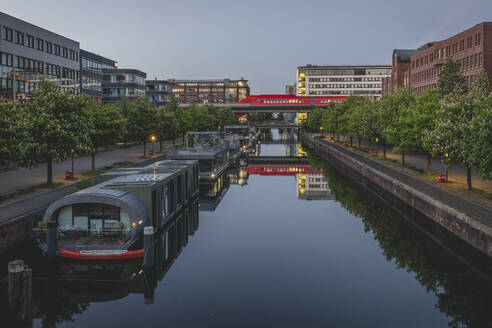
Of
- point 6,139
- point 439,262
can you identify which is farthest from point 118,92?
point 439,262

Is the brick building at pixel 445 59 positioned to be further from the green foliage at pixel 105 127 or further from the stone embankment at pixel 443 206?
the green foliage at pixel 105 127

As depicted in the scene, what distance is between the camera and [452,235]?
25.9 meters

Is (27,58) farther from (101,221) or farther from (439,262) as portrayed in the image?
(439,262)

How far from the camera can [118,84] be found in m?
122

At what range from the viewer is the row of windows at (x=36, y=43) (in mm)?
64688

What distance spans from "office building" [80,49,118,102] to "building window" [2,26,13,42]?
30.0 metres

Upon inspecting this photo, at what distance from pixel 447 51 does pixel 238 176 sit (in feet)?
195

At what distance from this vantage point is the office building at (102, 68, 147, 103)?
12138 centimetres

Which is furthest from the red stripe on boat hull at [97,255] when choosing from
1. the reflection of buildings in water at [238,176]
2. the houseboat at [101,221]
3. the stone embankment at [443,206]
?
the reflection of buildings in water at [238,176]

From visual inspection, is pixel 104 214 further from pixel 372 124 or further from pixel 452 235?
pixel 372 124

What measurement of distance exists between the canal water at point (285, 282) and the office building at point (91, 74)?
258 feet

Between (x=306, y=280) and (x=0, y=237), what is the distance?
16.1 m

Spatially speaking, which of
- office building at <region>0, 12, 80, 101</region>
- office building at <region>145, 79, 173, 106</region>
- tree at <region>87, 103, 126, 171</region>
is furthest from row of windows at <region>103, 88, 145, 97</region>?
tree at <region>87, 103, 126, 171</region>

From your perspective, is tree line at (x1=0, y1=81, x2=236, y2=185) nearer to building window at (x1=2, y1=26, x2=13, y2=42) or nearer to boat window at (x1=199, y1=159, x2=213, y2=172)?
boat window at (x1=199, y1=159, x2=213, y2=172)
